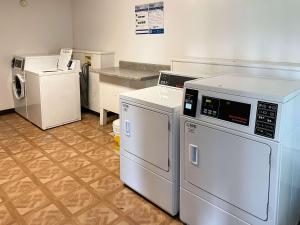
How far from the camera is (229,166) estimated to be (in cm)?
170

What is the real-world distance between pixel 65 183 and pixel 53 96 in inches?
67.9

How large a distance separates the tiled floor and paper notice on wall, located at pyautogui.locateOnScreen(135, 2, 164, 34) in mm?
1507

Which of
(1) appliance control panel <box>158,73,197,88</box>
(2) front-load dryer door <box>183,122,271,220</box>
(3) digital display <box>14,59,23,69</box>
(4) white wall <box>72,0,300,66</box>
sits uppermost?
(4) white wall <box>72,0,300,66</box>

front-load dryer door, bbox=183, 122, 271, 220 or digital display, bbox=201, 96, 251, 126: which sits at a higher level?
digital display, bbox=201, 96, 251, 126

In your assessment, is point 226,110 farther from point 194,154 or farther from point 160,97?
point 160,97

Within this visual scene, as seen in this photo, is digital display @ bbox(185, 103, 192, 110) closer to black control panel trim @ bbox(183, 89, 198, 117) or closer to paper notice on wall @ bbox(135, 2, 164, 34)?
black control panel trim @ bbox(183, 89, 198, 117)

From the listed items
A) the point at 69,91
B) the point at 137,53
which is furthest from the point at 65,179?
the point at 137,53

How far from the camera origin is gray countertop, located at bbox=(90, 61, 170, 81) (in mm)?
3353

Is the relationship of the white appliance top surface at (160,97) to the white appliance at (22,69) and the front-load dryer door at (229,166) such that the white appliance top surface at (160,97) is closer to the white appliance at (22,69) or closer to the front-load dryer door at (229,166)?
the front-load dryer door at (229,166)

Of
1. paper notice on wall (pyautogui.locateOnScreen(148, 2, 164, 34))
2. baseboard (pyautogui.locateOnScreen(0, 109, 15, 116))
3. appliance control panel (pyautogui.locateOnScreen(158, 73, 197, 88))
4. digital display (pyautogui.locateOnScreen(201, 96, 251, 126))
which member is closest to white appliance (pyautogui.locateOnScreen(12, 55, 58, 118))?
baseboard (pyautogui.locateOnScreen(0, 109, 15, 116))

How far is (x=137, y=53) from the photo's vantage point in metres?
3.98

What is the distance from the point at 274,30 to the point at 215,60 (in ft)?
1.94

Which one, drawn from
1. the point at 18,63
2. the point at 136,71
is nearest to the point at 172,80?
the point at 136,71

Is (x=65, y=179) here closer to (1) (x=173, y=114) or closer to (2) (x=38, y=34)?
(1) (x=173, y=114)
